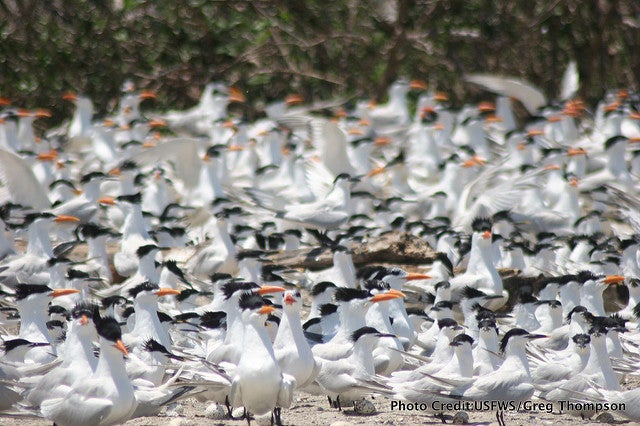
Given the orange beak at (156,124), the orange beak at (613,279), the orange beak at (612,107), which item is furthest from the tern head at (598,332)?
the orange beak at (156,124)

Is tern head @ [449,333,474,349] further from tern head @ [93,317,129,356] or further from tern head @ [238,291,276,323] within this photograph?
tern head @ [93,317,129,356]

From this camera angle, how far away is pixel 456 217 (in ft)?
37.4

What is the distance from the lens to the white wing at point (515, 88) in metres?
15.1

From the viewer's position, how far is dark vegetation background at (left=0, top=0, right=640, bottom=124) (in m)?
15.5

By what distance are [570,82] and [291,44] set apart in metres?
4.25

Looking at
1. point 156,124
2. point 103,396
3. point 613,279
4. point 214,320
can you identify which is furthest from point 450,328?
point 156,124

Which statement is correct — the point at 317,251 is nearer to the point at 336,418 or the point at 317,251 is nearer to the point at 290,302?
the point at 290,302

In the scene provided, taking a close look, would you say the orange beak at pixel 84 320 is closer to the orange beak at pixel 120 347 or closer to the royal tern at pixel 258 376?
the orange beak at pixel 120 347

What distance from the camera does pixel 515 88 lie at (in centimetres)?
1551

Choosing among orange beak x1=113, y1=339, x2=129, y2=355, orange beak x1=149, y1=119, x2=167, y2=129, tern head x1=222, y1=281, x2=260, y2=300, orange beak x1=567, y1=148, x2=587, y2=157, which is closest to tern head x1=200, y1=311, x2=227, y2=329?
tern head x1=222, y1=281, x2=260, y2=300

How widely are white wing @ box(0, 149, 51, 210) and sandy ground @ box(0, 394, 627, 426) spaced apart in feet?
15.1

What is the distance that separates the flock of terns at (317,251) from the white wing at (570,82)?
1.7 inches

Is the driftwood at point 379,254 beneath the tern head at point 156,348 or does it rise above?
beneath

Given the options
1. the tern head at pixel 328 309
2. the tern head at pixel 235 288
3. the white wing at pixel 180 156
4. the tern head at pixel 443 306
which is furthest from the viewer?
the white wing at pixel 180 156
